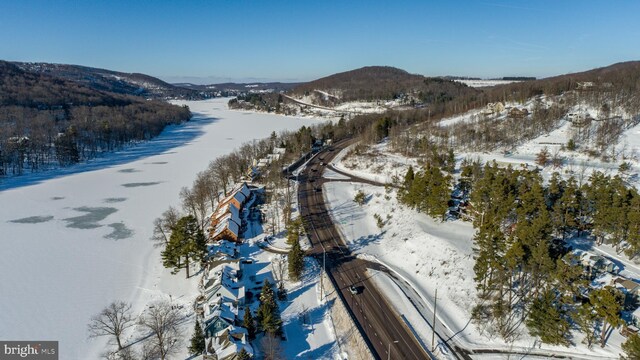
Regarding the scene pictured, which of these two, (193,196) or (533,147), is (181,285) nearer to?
(193,196)

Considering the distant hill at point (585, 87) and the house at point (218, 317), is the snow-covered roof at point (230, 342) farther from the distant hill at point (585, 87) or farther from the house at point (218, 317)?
the distant hill at point (585, 87)

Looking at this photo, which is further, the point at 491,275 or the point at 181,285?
the point at 181,285

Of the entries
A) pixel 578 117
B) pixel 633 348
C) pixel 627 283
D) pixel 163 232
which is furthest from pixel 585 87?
pixel 163 232

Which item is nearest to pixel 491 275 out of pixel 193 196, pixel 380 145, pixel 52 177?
pixel 193 196

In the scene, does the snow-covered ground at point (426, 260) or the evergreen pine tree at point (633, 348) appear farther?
the snow-covered ground at point (426, 260)

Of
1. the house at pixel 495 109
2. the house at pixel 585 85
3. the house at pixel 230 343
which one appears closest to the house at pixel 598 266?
the house at pixel 230 343

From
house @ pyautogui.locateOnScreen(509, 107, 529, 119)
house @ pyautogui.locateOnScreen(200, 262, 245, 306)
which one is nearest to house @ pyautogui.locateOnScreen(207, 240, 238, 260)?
house @ pyautogui.locateOnScreen(200, 262, 245, 306)

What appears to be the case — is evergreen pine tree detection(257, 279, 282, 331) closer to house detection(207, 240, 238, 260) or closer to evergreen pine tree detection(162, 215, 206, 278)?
house detection(207, 240, 238, 260)
